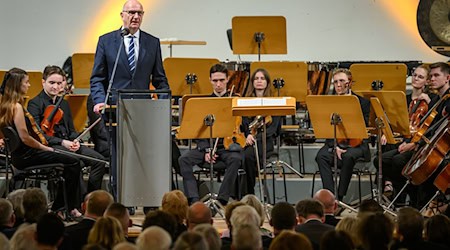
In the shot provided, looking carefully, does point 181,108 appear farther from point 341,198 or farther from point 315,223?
point 315,223

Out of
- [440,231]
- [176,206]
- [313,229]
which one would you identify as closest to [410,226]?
[440,231]

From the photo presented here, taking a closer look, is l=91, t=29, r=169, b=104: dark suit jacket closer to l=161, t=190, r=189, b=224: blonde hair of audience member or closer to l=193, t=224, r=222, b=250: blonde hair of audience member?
l=161, t=190, r=189, b=224: blonde hair of audience member

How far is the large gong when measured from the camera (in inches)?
428

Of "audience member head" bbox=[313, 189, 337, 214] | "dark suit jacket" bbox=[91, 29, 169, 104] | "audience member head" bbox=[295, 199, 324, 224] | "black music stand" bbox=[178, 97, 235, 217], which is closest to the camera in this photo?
"audience member head" bbox=[295, 199, 324, 224]

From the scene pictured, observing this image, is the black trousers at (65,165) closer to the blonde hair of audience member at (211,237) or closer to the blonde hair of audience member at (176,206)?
the blonde hair of audience member at (176,206)

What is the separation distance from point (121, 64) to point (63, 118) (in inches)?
54.5

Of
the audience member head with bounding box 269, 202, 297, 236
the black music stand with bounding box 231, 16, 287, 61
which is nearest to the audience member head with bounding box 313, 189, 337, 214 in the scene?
the audience member head with bounding box 269, 202, 297, 236

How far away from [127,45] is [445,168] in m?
2.67

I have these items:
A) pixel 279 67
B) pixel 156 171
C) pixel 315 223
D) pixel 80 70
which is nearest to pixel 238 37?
pixel 279 67

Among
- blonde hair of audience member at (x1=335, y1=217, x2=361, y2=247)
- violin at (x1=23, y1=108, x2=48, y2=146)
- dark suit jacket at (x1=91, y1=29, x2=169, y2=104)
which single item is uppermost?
dark suit jacket at (x1=91, y1=29, x2=169, y2=104)

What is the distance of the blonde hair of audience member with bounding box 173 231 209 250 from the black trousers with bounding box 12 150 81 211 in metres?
3.71

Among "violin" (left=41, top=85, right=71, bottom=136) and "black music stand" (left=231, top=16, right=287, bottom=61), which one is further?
"black music stand" (left=231, top=16, right=287, bottom=61)

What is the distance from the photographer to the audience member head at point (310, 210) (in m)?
5.67

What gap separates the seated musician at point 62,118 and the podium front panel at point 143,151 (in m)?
1.54
